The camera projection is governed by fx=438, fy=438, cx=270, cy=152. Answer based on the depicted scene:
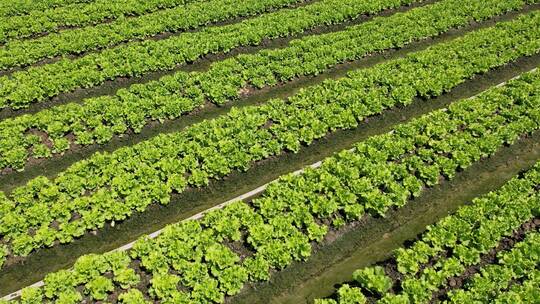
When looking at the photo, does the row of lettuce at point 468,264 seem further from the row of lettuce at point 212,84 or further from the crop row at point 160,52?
the crop row at point 160,52

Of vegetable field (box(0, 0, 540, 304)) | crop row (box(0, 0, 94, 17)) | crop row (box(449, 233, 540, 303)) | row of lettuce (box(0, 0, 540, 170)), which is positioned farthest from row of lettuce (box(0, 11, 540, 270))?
crop row (box(0, 0, 94, 17))

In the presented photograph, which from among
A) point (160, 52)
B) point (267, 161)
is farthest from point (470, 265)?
point (160, 52)

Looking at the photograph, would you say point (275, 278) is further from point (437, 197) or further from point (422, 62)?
point (422, 62)

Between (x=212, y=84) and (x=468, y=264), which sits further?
(x=212, y=84)

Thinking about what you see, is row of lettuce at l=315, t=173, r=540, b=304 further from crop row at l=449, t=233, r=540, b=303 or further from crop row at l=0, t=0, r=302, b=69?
crop row at l=0, t=0, r=302, b=69

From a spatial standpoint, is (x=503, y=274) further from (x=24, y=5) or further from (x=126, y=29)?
(x=24, y=5)
